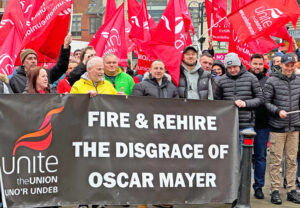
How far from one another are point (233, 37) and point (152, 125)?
4752 mm

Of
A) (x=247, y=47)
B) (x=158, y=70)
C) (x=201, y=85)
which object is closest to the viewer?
(x=158, y=70)

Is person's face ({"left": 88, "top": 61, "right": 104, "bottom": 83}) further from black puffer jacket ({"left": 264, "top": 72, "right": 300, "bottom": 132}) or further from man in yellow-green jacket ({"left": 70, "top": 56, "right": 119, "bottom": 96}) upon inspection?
black puffer jacket ({"left": 264, "top": 72, "right": 300, "bottom": 132})

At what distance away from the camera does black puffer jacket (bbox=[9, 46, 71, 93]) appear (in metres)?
6.41

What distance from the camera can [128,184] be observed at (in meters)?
5.55

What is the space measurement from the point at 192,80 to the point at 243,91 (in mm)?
729

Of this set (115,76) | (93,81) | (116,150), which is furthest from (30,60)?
(116,150)

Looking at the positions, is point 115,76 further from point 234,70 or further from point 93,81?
point 234,70

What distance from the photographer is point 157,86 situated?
6.50 m

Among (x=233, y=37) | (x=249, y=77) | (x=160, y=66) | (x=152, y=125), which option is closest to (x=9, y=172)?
(x=152, y=125)

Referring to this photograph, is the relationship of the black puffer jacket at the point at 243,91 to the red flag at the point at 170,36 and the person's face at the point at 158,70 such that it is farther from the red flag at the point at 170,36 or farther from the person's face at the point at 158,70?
the person's face at the point at 158,70

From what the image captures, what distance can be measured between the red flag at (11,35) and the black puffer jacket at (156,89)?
6.76ft

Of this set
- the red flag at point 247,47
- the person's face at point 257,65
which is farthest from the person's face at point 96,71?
the red flag at point 247,47

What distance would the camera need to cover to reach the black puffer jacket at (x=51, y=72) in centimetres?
641

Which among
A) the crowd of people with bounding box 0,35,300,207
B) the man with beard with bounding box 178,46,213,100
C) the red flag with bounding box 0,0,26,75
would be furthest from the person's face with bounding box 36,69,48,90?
the man with beard with bounding box 178,46,213,100
